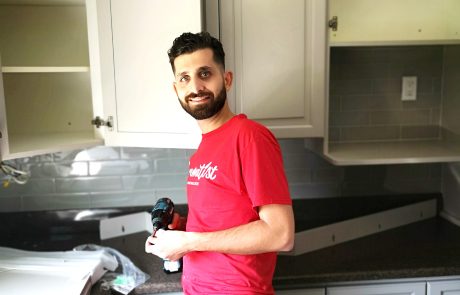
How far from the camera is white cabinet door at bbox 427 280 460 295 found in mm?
1520

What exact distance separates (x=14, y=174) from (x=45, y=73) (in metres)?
0.48

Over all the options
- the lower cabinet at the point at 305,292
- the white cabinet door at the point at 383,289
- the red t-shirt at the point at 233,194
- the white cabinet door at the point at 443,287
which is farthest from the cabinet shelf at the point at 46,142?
the white cabinet door at the point at 443,287

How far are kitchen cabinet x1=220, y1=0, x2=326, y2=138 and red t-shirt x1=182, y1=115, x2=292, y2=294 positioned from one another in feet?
1.43

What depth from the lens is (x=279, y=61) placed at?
162cm

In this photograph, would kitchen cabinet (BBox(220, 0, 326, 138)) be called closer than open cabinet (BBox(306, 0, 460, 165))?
Yes

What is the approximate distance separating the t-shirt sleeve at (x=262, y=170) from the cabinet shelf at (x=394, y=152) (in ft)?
2.04

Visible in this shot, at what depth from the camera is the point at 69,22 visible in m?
1.91

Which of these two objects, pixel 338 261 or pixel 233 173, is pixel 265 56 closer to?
pixel 233 173

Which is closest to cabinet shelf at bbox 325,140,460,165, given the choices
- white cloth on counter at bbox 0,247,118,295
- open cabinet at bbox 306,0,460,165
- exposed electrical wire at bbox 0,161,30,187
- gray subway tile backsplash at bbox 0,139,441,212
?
open cabinet at bbox 306,0,460,165

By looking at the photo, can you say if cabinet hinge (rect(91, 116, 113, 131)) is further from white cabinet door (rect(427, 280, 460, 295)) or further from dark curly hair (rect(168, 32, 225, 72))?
white cabinet door (rect(427, 280, 460, 295))

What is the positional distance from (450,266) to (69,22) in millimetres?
1897

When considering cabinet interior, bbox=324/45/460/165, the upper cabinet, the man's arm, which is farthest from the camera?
cabinet interior, bbox=324/45/460/165

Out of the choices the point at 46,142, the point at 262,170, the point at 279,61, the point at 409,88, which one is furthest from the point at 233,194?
the point at 409,88

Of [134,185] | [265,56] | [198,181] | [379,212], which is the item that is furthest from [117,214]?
[379,212]
